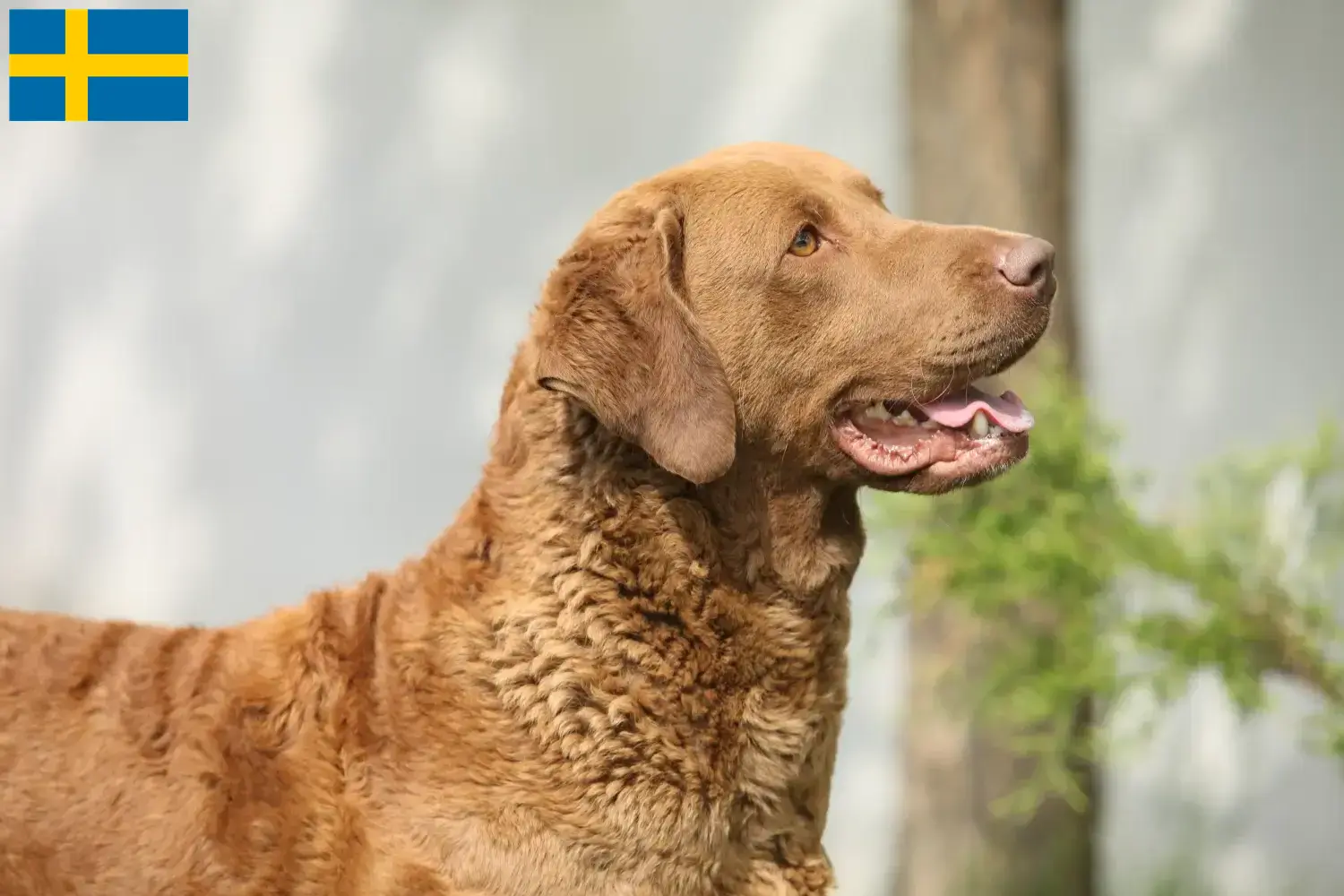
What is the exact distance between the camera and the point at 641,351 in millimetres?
2512

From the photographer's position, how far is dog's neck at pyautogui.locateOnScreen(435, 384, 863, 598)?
2574mm

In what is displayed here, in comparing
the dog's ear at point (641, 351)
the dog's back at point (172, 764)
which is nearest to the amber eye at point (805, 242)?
the dog's ear at point (641, 351)

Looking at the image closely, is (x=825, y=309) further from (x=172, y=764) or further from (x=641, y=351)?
(x=172, y=764)

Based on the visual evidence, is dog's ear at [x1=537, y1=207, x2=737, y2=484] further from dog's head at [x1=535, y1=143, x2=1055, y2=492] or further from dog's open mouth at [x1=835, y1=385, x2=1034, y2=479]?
dog's open mouth at [x1=835, y1=385, x2=1034, y2=479]

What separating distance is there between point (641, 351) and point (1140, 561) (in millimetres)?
2363

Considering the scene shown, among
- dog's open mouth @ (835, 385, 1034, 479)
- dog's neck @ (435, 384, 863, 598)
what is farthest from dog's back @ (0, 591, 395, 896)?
dog's open mouth @ (835, 385, 1034, 479)

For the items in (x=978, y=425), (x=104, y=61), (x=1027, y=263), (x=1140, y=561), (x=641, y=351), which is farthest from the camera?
(x=104, y=61)

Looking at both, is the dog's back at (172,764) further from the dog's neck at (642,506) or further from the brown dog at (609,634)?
the dog's neck at (642,506)

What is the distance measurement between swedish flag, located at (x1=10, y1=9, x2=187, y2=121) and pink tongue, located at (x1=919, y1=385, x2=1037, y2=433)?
14.2 ft

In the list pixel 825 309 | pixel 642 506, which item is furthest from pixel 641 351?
pixel 825 309

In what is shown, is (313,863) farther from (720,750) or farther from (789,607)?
(789,607)

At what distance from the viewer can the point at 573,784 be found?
246 cm

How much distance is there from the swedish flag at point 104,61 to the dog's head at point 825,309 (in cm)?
399

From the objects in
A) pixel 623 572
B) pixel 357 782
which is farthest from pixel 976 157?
pixel 357 782
